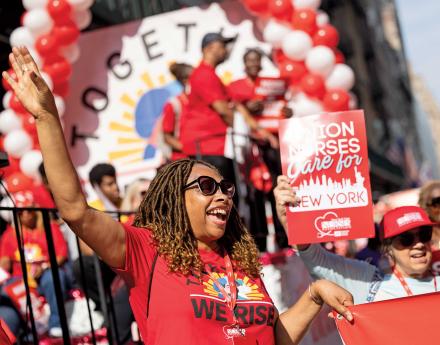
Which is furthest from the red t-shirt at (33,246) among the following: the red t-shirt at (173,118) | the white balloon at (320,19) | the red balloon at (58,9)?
the white balloon at (320,19)

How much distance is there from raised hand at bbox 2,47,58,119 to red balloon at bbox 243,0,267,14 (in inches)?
275

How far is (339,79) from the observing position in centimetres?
892

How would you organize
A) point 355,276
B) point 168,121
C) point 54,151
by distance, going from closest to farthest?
point 54,151 < point 355,276 < point 168,121

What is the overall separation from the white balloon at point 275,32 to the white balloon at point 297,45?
0.14m

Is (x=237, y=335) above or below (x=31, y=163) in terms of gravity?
below

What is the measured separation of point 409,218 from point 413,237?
10 cm

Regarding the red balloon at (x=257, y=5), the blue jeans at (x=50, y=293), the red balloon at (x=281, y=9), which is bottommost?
the blue jeans at (x=50, y=293)

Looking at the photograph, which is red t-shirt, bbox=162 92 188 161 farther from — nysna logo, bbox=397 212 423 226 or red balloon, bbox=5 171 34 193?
nysna logo, bbox=397 212 423 226

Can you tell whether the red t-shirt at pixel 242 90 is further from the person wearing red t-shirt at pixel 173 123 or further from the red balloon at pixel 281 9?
the red balloon at pixel 281 9

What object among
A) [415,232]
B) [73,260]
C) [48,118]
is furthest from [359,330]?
[73,260]

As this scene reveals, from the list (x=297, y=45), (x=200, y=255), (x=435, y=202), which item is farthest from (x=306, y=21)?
(x=200, y=255)

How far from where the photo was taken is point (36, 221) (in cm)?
629

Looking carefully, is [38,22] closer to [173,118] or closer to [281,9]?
[173,118]

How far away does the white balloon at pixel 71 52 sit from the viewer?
31.2ft
